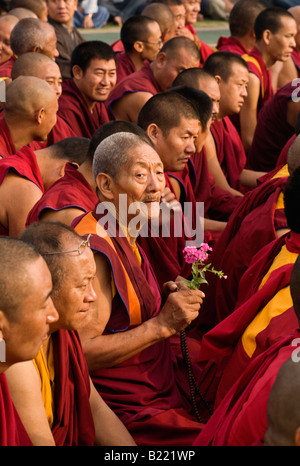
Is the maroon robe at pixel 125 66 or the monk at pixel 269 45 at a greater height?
the monk at pixel 269 45

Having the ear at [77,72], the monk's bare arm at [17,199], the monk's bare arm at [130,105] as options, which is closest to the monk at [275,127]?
the monk's bare arm at [130,105]

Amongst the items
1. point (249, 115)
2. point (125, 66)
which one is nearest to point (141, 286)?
point (249, 115)

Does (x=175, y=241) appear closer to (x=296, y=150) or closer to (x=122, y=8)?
(x=296, y=150)

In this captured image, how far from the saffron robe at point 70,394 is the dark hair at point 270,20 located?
5170 millimetres

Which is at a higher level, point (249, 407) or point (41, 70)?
point (41, 70)

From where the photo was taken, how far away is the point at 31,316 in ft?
6.89

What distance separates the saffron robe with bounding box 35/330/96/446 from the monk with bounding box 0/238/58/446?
359 millimetres

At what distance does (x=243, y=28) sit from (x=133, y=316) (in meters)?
5.66

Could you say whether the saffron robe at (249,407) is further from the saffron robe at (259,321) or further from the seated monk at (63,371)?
the seated monk at (63,371)

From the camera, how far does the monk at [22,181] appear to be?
3.78 m

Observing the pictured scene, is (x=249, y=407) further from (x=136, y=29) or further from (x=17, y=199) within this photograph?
(x=136, y=29)

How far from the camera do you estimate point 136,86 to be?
19.9ft

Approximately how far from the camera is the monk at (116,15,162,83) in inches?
277

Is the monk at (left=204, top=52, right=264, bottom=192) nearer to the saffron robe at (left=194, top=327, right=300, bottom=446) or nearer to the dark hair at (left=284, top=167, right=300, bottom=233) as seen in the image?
the dark hair at (left=284, top=167, right=300, bottom=233)
